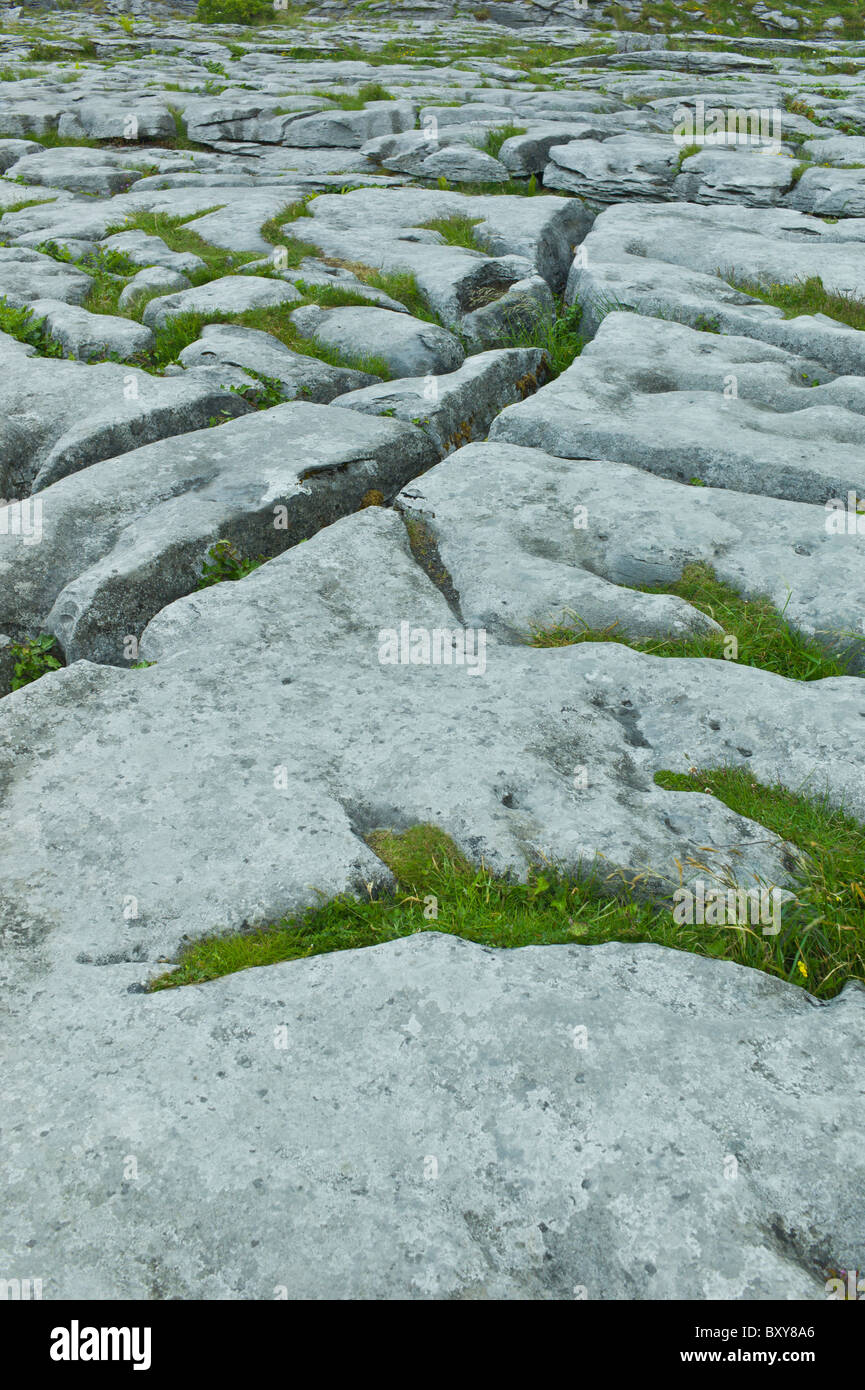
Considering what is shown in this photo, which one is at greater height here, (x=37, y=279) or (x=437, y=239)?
(x=437, y=239)

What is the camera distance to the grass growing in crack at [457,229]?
15133mm

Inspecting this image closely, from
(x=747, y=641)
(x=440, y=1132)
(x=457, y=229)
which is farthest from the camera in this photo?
(x=457, y=229)

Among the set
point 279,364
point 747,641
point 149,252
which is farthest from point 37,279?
point 747,641

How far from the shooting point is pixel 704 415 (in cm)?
973

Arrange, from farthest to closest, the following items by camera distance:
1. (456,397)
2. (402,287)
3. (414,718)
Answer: (402,287)
(456,397)
(414,718)

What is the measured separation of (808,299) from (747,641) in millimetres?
8019

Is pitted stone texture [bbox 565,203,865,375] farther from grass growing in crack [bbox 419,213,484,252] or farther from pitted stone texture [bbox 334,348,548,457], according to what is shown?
pitted stone texture [bbox 334,348,548,457]

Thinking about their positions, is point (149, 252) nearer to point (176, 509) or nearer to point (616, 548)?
point (176, 509)

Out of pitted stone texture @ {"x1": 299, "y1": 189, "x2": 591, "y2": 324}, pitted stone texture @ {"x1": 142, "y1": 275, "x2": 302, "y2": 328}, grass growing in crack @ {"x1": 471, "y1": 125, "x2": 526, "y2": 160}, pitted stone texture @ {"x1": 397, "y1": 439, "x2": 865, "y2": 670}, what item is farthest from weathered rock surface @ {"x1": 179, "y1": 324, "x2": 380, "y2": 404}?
grass growing in crack @ {"x1": 471, "y1": 125, "x2": 526, "y2": 160}

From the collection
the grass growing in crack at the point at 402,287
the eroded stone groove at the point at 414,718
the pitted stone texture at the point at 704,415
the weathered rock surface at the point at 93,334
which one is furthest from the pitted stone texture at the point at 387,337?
the weathered rock surface at the point at 93,334

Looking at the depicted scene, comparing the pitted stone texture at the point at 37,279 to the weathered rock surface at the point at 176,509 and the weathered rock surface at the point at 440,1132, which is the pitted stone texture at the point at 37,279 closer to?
the weathered rock surface at the point at 176,509

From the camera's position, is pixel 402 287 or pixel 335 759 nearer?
pixel 335 759

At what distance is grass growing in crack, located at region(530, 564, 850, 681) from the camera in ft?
22.7

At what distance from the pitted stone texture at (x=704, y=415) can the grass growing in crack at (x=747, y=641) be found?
215 cm
